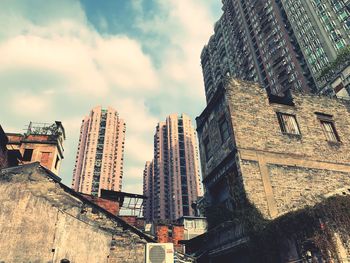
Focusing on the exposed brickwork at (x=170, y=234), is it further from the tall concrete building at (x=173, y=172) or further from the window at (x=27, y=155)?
the tall concrete building at (x=173, y=172)

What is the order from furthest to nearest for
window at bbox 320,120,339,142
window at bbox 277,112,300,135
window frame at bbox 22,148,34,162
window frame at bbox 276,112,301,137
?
window frame at bbox 22,148,34,162 → window at bbox 320,120,339,142 → window at bbox 277,112,300,135 → window frame at bbox 276,112,301,137

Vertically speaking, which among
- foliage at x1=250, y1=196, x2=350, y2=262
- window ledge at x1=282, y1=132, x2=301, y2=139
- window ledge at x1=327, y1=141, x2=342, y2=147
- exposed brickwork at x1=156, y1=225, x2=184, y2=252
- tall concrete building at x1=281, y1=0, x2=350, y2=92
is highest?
tall concrete building at x1=281, y1=0, x2=350, y2=92

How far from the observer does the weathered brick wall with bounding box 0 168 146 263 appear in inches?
349

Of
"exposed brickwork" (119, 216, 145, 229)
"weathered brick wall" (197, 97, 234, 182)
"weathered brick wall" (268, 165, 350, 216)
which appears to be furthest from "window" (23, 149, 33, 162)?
"weathered brick wall" (268, 165, 350, 216)

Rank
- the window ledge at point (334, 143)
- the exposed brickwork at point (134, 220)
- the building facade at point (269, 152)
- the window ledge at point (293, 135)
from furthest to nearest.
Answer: the exposed brickwork at point (134, 220), the window ledge at point (334, 143), the window ledge at point (293, 135), the building facade at point (269, 152)

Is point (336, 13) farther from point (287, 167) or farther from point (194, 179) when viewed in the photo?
point (194, 179)

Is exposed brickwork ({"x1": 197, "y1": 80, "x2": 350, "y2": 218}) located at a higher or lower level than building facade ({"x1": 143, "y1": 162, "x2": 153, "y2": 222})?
lower

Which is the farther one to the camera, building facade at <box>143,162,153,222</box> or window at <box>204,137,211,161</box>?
building facade at <box>143,162,153,222</box>

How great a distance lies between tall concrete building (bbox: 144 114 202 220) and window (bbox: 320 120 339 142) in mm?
59575

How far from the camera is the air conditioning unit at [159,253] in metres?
7.82

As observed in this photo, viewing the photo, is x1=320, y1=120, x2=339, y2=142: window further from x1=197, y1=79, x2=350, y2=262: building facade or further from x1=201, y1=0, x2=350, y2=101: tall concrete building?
x1=201, y1=0, x2=350, y2=101: tall concrete building

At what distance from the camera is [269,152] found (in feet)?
48.5

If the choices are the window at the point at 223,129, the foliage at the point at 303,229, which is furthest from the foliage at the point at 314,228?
the window at the point at 223,129

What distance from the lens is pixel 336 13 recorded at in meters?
49.2
